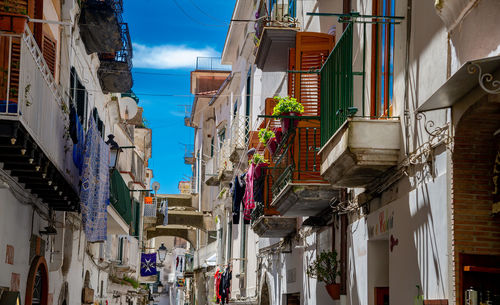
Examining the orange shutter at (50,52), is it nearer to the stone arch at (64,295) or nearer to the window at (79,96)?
the window at (79,96)

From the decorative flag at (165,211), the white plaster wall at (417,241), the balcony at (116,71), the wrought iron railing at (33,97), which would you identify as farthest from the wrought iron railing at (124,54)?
the decorative flag at (165,211)

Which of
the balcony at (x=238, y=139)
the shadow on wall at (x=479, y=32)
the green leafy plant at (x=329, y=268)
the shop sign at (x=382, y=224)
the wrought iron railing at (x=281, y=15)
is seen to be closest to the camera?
the shadow on wall at (x=479, y=32)

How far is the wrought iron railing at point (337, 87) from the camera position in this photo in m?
9.70

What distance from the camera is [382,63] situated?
10.2 m

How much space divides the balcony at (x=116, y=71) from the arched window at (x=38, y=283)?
6448mm

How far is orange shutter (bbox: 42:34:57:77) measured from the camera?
1428cm

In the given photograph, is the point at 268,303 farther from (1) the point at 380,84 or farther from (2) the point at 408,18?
(2) the point at 408,18

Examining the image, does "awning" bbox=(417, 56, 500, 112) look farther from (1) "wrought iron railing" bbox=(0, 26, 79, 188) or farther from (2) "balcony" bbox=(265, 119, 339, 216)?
(1) "wrought iron railing" bbox=(0, 26, 79, 188)

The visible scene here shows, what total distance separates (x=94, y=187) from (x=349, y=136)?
8744 millimetres

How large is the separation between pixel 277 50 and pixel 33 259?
6.02 m

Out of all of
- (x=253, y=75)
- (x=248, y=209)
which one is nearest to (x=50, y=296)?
(x=248, y=209)

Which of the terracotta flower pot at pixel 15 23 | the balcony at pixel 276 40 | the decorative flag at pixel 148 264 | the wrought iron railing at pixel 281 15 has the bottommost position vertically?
the decorative flag at pixel 148 264

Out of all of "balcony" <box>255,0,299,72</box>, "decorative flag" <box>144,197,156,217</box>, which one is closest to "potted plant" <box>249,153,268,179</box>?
"balcony" <box>255,0,299,72</box>

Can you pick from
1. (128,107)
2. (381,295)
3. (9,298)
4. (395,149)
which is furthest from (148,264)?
(395,149)
